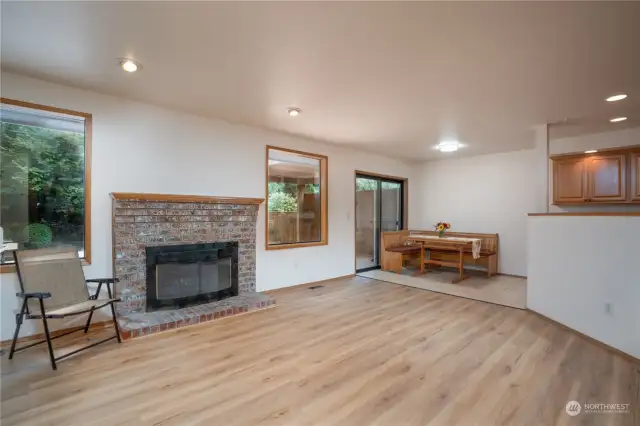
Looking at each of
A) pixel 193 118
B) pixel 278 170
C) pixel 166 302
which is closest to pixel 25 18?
pixel 193 118

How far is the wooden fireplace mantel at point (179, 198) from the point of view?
338 centimetres

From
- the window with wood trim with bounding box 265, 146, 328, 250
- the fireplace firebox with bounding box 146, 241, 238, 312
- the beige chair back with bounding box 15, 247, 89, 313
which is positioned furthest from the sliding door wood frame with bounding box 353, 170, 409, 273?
the beige chair back with bounding box 15, 247, 89, 313

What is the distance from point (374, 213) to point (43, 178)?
5.63 metres

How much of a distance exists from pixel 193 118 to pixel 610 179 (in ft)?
20.2

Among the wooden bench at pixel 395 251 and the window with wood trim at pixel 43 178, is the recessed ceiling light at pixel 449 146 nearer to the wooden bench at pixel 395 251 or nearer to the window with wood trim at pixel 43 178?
the wooden bench at pixel 395 251

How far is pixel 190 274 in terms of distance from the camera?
3895 mm

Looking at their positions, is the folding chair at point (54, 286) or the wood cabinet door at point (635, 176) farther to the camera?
the wood cabinet door at point (635, 176)

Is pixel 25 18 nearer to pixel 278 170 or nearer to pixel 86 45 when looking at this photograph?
pixel 86 45

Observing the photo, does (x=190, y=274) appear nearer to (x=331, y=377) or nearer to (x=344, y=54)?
(x=331, y=377)

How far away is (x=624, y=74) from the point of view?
282 cm

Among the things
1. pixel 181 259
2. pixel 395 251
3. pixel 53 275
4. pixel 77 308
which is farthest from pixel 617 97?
pixel 53 275

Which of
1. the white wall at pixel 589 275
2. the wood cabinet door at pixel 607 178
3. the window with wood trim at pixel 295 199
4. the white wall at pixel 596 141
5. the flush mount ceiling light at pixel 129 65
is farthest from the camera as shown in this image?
the window with wood trim at pixel 295 199

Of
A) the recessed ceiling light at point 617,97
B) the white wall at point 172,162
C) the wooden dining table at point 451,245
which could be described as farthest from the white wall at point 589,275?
the white wall at point 172,162

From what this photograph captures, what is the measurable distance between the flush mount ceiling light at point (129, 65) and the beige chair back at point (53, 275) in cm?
185
